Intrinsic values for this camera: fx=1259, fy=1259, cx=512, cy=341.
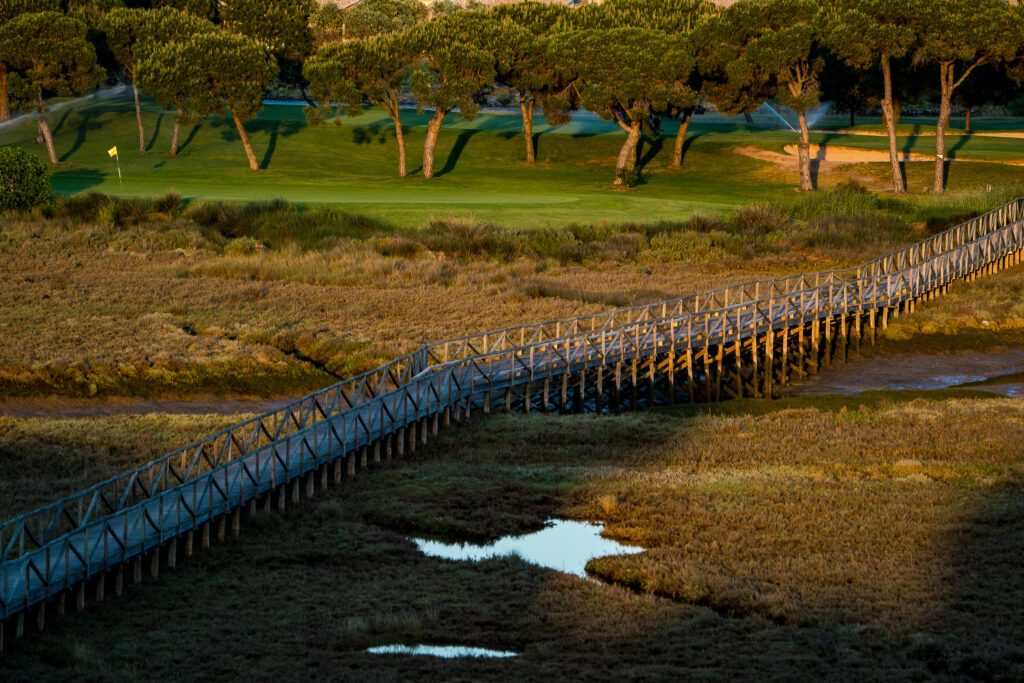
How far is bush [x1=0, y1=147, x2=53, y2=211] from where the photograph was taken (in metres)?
61.1

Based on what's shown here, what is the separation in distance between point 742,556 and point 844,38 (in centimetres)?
5875

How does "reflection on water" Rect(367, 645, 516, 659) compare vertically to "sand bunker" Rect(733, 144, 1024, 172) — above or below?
below

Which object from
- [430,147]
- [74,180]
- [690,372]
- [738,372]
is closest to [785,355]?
[738,372]

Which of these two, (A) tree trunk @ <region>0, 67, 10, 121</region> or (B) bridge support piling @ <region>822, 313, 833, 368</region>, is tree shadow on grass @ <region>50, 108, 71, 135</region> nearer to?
(A) tree trunk @ <region>0, 67, 10, 121</region>

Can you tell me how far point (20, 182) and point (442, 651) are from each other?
169ft

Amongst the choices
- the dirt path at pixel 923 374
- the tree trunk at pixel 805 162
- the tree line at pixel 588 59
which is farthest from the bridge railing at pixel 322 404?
the tree trunk at pixel 805 162

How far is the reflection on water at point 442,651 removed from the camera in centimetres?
1680

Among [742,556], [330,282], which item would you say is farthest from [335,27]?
[742,556]

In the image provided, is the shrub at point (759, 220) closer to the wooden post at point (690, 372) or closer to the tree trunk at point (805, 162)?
the tree trunk at point (805, 162)

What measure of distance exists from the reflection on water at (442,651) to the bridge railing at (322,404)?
5.20 metres

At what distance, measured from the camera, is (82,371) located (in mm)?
36562

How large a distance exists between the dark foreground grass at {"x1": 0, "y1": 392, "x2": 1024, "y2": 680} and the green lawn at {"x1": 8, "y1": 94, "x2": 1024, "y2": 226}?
36.8 metres

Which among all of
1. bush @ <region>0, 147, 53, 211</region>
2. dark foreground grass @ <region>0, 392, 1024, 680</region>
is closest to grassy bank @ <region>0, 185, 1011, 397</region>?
bush @ <region>0, 147, 53, 211</region>

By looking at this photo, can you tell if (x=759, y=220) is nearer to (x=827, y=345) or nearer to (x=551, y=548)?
(x=827, y=345)
